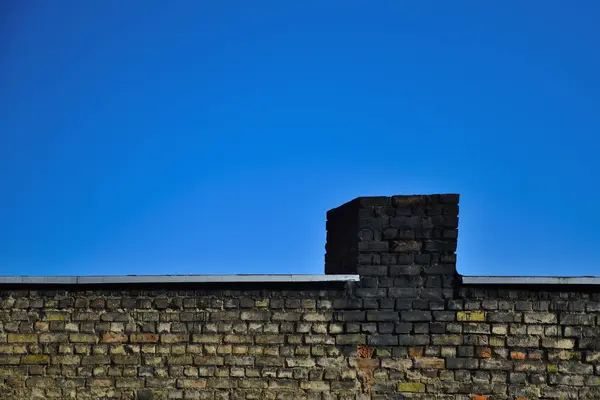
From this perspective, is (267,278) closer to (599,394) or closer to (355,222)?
(355,222)

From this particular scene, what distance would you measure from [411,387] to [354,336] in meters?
0.78

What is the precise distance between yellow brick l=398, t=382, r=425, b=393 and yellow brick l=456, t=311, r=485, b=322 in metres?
0.80

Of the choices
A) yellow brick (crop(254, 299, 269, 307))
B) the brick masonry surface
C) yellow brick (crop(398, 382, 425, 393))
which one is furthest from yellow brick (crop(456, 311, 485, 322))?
yellow brick (crop(254, 299, 269, 307))

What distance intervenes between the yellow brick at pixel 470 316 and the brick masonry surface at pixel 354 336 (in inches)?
0.4

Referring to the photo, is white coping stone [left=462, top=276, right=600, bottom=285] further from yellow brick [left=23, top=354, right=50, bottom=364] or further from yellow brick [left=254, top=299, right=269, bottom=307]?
yellow brick [left=23, top=354, right=50, bottom=364]

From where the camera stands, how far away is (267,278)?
7.55 metres

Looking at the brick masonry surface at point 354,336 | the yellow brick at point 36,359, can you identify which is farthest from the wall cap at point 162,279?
the yellow brick at point 36,359

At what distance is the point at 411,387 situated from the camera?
7.48 meters

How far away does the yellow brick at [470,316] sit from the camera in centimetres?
754

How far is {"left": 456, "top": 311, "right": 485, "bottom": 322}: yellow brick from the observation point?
7.54 m

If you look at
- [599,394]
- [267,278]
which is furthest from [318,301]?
[599,394]

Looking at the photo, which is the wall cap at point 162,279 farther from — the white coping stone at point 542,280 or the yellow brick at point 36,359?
the white coping stone at point 542,280

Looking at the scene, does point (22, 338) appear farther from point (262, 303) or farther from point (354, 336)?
point (354, 336)

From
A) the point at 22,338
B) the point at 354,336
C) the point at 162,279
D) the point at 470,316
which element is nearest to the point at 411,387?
the point at 354,336
